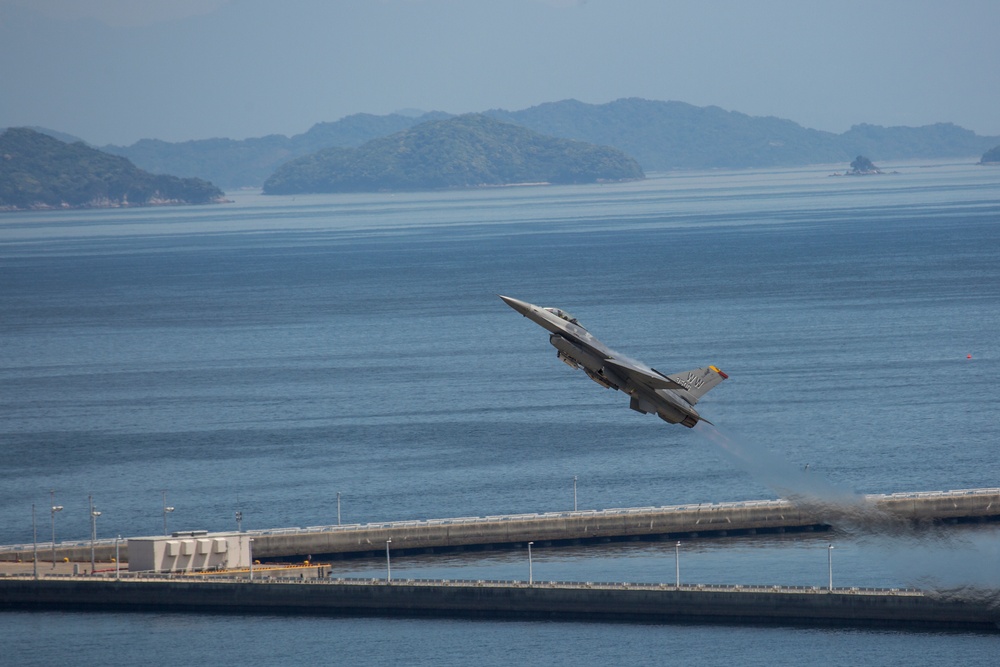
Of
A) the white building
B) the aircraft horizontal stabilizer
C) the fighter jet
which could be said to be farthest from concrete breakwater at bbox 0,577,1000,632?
the fighter jet

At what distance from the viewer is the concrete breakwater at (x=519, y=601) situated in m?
88.1

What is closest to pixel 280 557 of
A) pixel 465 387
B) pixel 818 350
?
pixel 465 387

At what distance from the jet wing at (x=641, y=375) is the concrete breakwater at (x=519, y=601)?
29268mm

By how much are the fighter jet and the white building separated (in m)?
41.8

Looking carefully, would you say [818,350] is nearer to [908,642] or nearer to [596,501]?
[596,501]

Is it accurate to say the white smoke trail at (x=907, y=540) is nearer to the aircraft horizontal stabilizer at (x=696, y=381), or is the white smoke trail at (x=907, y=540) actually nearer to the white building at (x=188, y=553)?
the aircraft horizontal stabilizer at (x=696, y=381)

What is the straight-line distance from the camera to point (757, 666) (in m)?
82.9

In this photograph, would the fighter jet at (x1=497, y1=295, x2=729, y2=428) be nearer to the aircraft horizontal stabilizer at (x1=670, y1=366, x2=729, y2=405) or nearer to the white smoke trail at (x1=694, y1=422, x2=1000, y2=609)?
the aircraft horizontal stabilizer at (x1=670, y1=366, x2=729, y2=405)

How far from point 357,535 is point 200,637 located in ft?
59.7

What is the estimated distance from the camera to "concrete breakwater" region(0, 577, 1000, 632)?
289 ft

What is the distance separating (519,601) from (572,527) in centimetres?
1738

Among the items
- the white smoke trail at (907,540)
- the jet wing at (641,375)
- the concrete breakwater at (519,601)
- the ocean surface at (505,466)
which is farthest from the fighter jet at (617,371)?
the concrete breakwater at (519,601)

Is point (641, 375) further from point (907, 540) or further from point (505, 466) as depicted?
point (505, 466)

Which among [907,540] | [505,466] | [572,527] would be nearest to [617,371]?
[907,540]
